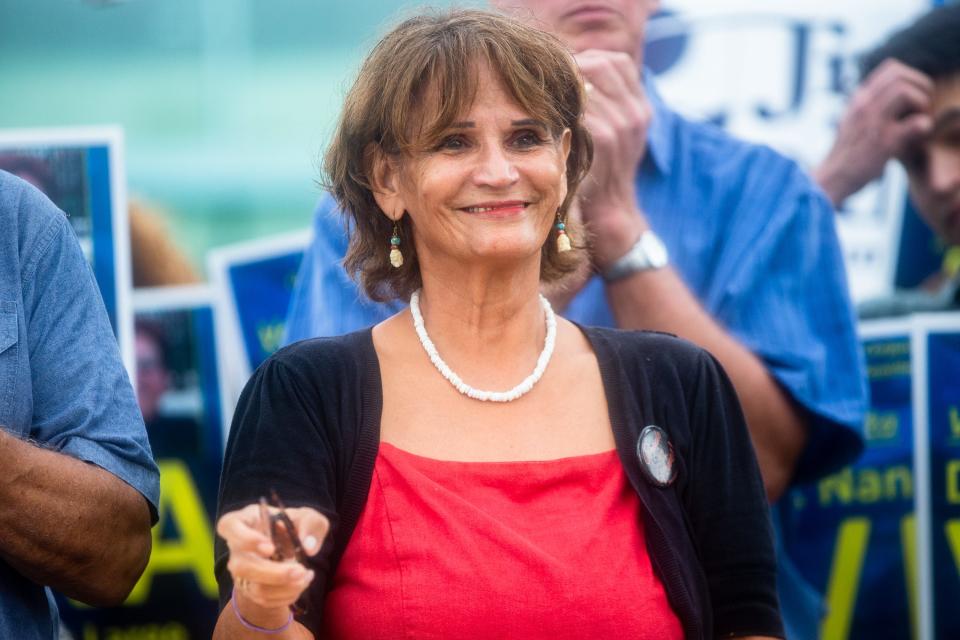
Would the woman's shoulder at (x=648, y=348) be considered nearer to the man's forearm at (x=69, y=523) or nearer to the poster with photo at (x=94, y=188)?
the man's forearm at (x=69, y=523)

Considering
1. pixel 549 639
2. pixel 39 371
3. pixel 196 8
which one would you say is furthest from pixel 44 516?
pixel 196 8

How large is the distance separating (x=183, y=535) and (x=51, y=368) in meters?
1.35

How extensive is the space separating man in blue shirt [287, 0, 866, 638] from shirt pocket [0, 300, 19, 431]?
823mm

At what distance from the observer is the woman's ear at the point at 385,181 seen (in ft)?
7.17

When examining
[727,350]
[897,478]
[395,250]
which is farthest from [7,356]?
[897,478]

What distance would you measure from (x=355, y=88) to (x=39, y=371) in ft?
2.35

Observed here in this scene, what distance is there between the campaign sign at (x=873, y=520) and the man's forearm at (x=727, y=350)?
0.66 meters

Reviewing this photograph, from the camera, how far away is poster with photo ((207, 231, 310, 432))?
3160 mm

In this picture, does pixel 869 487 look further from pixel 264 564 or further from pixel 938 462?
pixel 264 564

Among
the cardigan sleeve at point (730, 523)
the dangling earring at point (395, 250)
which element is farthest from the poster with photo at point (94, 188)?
the cardigan sleeve at point (730, 523)

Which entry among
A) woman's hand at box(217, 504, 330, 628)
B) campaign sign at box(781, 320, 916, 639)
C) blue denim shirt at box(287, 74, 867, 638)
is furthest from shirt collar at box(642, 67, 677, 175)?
woman's hand at box(217, 504, 330, 628)

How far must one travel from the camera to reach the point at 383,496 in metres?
1.97

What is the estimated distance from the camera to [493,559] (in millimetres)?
1923

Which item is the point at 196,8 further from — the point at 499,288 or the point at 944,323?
the point at 944,323
